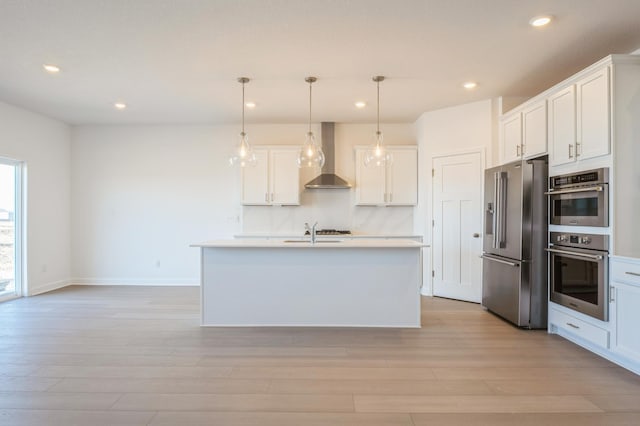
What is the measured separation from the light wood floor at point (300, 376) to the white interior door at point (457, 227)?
0.93m

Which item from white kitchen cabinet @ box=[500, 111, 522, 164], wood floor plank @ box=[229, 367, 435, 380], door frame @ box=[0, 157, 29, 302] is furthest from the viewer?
door frame @ box=[0, 157, 29, 302]

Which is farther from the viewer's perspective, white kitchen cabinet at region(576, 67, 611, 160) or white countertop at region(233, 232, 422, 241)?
white countertop at region(233, 232, 422, 241)

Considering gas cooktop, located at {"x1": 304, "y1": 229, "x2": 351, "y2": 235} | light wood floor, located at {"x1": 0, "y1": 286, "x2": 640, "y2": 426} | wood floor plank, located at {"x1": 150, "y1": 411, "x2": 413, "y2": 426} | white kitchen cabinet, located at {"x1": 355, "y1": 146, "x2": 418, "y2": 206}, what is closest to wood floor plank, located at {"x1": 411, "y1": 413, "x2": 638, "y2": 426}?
light wood floor, located at {"x1": 0, "y1": 286, "x2": 640, "y2": 426}

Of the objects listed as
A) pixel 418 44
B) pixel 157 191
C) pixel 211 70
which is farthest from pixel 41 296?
pixel 418 44

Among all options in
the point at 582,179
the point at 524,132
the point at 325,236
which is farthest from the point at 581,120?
the point at 325,236

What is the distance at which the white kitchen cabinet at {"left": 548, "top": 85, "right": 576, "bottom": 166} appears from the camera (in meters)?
3.24

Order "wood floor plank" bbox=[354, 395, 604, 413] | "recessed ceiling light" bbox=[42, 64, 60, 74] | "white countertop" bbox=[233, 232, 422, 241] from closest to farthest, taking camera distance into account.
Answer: "wood floor plank" bbox=[354, 395, 604, 413]
"recessed ceiling light" bbox=[42, 64, 60, 74]
"white countertop" bbox=[233, 232, 422, 241]

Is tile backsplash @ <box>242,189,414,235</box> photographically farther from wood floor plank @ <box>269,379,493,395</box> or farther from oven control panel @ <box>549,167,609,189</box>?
wood floor plank @ <box>269,379,493,395</box>

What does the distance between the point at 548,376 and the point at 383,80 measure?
322cm

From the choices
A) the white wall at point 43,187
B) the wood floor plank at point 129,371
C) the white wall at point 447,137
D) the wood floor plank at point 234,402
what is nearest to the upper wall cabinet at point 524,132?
the white wall at point 447,137

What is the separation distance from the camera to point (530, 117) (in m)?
3.86

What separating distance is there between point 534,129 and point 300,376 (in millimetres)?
3433

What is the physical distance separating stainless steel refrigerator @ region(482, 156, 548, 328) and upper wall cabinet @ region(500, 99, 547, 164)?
18 cm

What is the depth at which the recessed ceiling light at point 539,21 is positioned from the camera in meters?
2.72
